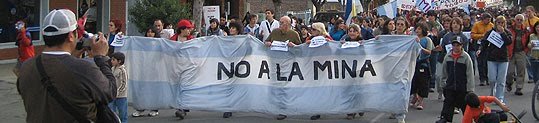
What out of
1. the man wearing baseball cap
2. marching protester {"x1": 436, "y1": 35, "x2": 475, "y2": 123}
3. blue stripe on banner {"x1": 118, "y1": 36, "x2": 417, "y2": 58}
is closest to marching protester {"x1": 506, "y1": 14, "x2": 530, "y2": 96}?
marching protester {"x1": 436, "y1": 35, "x2": 475, "y2": 123}

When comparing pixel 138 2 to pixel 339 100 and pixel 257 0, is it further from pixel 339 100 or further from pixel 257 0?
pixel 257 0

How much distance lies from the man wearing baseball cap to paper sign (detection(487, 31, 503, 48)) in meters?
9.14

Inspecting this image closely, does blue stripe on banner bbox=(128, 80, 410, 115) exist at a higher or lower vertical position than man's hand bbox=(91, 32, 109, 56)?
lower

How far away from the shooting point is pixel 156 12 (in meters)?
19.5

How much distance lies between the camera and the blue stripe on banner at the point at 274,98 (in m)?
9.29

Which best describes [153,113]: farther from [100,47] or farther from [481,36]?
[481,36]

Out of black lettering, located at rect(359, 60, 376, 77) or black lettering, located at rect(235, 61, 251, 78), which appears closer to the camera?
black lettering, located at rect(359, 60, 376, 77)

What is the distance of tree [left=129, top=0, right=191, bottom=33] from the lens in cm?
1947

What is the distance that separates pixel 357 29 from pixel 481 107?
314cm

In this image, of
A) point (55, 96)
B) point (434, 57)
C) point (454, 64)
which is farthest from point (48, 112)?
point (434, 57)

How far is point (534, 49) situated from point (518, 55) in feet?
1.38

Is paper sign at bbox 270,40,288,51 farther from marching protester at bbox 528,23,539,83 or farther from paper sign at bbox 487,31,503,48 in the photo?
marching protester at bbox 528,23,539,83

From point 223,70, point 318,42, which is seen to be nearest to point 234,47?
point 223,70

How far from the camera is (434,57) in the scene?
43.2 ft
